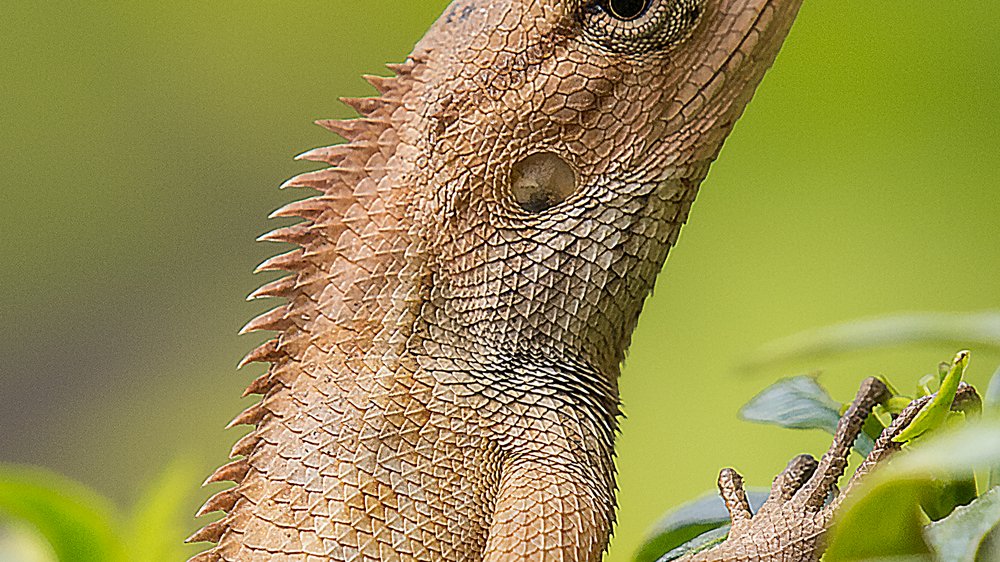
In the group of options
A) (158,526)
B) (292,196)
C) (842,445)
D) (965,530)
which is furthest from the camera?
(292,196)

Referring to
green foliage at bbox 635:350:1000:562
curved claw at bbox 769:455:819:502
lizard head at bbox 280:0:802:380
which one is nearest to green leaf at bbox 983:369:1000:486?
green foliage at bbox 635:350:1000:562

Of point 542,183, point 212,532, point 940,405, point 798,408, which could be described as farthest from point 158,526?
point 940,405

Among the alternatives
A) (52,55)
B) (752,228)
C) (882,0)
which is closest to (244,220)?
→ (52,55)

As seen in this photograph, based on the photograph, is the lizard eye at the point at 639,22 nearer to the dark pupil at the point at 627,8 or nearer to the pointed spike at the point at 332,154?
the dark pupil at the point at 627,8

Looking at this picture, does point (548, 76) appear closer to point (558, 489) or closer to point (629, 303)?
point (629, 303)

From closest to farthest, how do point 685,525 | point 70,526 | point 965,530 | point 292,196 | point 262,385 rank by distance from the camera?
point 965,530 → point 685,525 → point 262,385 → point 70,526 → point 292,196

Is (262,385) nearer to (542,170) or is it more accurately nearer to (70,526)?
(70,526)

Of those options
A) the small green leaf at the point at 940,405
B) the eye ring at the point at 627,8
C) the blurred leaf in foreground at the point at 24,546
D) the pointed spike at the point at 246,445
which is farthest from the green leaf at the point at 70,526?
the small green leaf at the point at 940,405
